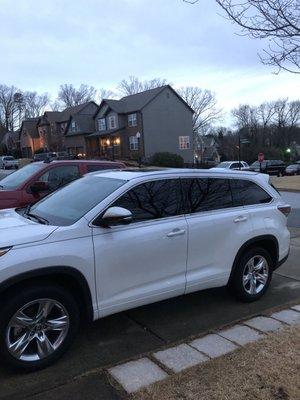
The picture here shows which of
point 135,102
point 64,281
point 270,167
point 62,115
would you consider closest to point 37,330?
point 64,281

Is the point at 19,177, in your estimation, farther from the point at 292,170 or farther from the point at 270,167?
the point at 292,170

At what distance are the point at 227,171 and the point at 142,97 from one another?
178 feet

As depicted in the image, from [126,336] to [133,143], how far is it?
54909mm

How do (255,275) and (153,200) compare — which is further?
(255,275)

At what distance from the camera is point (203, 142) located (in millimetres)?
105125

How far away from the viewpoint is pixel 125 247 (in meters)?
4.29

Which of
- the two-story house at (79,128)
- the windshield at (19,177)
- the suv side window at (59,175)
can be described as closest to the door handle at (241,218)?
the suv side window at (59,175)

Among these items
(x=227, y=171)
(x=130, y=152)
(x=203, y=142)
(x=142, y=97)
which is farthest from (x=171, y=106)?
(x=227, y=171)

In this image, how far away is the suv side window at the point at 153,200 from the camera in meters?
4.55

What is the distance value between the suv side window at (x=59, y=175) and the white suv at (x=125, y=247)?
3302 millimetres

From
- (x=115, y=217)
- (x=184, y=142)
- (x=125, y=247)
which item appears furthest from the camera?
(x=184, y=142)

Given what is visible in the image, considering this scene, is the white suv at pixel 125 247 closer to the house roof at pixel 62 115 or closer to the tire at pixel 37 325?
the tire at pixel 37 325

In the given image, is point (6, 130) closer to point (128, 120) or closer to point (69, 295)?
point (128, 120)

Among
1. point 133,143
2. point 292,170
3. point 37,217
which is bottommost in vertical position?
point 292,170
